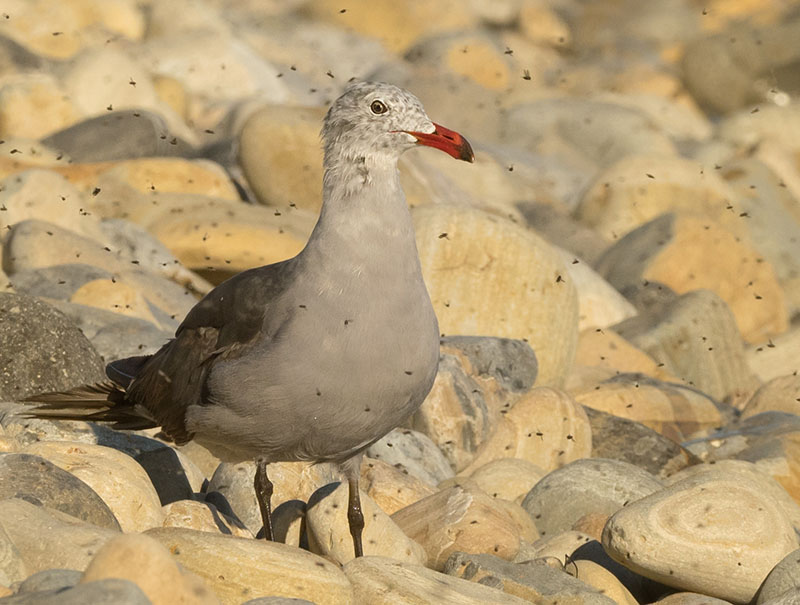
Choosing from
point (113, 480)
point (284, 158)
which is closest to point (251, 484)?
point (113, 480)

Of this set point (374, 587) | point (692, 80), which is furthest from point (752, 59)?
point (374, 587)

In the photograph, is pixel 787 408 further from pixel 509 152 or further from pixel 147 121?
pixel 509 152

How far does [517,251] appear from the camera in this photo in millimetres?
12352

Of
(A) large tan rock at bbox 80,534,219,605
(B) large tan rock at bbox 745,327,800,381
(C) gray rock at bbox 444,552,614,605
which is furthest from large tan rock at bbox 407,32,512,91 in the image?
(A) large tan rock at bbox 80,534,219,605

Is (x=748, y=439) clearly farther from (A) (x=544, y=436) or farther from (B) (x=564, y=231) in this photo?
(B) (x=564, y=231)

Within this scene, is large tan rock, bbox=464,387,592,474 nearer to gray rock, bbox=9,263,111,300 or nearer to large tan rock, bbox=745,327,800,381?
gray rock, bbox=9,263,111,300

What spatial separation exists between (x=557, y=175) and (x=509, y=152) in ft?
3.26

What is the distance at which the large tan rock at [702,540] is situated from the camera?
24.2 feet

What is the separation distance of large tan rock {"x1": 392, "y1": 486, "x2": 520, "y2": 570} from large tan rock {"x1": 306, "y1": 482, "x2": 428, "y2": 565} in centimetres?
28

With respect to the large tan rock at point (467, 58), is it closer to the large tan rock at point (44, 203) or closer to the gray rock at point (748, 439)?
the large tan rock at point (44, 203)

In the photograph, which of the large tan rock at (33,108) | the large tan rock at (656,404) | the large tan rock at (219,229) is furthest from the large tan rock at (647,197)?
the large tan rock at (33,108)

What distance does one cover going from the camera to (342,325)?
6.52 metres

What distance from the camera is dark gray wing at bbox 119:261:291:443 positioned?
22.8 ft

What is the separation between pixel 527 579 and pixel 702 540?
1118mm
